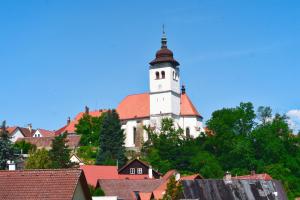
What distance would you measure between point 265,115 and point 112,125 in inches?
1085

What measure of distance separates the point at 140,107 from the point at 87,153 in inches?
636

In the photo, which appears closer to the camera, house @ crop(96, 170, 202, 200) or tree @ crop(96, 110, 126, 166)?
house @ crop(96, 170, 202, 200)

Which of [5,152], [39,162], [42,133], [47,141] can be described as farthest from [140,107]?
[39,162]

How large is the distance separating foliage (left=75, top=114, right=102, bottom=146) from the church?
492cm

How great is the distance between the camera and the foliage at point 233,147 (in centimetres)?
8919

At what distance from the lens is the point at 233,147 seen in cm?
9519

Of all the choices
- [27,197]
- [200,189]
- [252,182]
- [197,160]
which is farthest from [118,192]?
[197,160]

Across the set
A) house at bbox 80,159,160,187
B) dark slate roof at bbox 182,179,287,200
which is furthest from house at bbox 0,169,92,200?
house at bbox 80,159,160,187

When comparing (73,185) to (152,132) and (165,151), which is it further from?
(152,132)

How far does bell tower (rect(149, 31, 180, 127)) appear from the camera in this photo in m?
106

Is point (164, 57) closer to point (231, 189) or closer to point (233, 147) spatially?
point (233, 147)

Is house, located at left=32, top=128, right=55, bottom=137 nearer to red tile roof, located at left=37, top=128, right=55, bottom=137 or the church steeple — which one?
red tile roof, located at left=37, top=128, right=55, bottom=137

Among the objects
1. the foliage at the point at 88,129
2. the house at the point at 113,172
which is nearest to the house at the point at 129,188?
the house at the point at 113,172

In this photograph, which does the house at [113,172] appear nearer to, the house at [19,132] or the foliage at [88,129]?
the foliage at [88,129]
